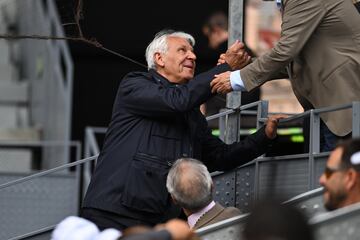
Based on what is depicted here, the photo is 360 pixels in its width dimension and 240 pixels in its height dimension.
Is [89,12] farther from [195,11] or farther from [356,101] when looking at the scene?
[356,101]

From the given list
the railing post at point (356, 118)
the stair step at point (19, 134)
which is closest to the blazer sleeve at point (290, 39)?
the railing post at point (356, 118)

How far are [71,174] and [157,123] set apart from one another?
221 inches

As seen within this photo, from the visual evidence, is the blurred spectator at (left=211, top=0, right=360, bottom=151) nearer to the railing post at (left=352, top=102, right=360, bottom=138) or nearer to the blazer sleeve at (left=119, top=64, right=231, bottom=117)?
the blazer sleeve at (left=119, top=64, right=231, bottom=117)

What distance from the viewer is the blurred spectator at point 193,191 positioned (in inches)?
231

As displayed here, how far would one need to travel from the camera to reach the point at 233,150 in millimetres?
6926

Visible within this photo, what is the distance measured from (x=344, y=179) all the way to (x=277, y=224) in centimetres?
125

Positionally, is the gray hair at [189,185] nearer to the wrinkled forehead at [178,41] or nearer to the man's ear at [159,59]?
the man's ear at [159,59]

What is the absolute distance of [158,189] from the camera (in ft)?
20.5

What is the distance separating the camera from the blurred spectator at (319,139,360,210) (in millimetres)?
4742

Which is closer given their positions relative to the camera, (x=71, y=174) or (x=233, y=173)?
(x=233, y=173)

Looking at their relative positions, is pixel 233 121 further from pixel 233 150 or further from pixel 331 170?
pixel 331 170

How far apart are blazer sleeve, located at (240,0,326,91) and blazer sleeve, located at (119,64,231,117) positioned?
0.18 m

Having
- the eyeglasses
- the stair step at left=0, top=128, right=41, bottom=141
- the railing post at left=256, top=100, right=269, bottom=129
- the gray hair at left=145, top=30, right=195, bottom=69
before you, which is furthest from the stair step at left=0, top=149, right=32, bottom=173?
the eyeglasses

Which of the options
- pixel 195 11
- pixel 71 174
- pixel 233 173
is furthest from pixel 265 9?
pixel 233 173
